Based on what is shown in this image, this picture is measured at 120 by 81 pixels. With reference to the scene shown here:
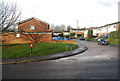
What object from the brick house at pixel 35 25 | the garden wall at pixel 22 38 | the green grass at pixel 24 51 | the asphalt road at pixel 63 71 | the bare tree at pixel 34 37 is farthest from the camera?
the brick house at pixel 35 25

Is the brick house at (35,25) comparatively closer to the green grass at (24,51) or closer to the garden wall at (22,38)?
the garden wall at (22,38)

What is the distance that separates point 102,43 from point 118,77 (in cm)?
2071

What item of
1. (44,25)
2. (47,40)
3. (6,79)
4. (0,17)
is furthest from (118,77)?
(44,25)

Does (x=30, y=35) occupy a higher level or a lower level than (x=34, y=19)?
lower

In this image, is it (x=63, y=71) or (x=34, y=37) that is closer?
(x=63, y=71)

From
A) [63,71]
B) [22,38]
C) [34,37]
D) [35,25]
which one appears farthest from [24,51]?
[35,25]

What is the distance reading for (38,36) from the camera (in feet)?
74.9

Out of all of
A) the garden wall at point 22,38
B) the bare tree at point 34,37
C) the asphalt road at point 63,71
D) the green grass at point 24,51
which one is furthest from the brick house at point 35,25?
the asphalt road at point 63,71

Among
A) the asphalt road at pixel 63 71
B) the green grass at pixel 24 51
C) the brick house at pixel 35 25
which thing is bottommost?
the asphalt road at pixel 63 71

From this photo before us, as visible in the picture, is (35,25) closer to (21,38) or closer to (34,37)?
(21,38)

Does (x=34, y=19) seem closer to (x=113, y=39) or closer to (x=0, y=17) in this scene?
(x=0, y=17)

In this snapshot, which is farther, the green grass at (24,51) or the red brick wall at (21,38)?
the red brick wall at (21,38)

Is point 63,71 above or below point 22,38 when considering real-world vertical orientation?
below

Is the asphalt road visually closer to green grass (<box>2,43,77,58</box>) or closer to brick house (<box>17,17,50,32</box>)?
green grass (<box>2,43,77,58</box>)
